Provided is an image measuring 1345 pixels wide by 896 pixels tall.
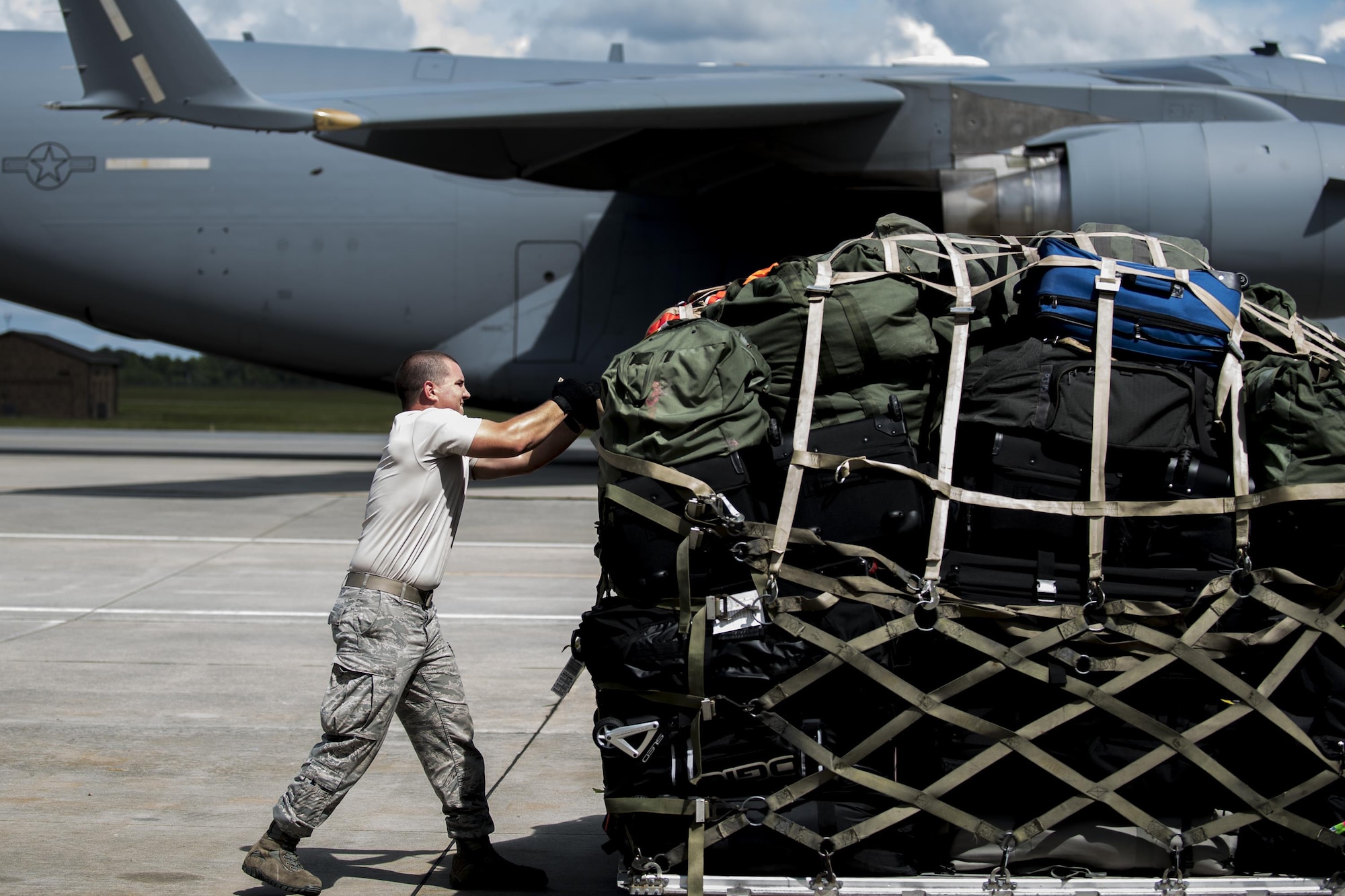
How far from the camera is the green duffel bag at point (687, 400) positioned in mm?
3990

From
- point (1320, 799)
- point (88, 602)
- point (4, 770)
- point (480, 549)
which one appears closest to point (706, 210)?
point (480, 549)

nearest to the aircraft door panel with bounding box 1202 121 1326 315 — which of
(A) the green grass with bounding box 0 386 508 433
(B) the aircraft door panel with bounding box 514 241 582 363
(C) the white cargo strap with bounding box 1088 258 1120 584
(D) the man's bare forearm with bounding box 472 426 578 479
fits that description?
(B) the aircraft door panel with bounding box 514 241 582 363

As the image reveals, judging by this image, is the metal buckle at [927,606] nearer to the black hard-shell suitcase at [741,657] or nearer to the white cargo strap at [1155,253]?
the black hard-shell suitcase at [741,657]

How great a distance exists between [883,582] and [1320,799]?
1447mm

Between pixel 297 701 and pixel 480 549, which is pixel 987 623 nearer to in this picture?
pixel 297 701

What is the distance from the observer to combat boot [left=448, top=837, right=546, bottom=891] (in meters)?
4.41

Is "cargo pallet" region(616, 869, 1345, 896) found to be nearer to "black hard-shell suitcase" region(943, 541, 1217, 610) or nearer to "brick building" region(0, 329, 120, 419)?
"black hard-shell suitcase" region(943, 541, 1217, 610)

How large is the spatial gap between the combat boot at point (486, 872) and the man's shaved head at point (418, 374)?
61.4 inches

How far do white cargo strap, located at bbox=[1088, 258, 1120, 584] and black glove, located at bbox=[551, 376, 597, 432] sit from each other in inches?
62.1

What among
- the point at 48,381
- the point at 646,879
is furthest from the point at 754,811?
the point at 48,381

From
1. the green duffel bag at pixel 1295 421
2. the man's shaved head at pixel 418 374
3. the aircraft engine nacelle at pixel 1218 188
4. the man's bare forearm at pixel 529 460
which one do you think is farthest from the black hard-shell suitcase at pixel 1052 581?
the aircraft engine nacelle at pixel 1218 188

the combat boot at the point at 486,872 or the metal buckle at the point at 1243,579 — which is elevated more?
the metal buckle at the point at 1243,579

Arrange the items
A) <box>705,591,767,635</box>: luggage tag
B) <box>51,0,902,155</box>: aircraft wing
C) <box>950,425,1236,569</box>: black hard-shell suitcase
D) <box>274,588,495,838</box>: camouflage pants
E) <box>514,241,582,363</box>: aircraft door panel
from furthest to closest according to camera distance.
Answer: <box>514,241,582,363</box>: aircraft door panel
<box>51,0,902,155</box>: aircraft wing
<box>274,588,495,838</box>: camouflage pants
<box>950,425,1236,569</box>: black hard-shell suitcase
<box>705,591,767,635</box>: luggage tag

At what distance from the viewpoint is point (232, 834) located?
4.88 metres
